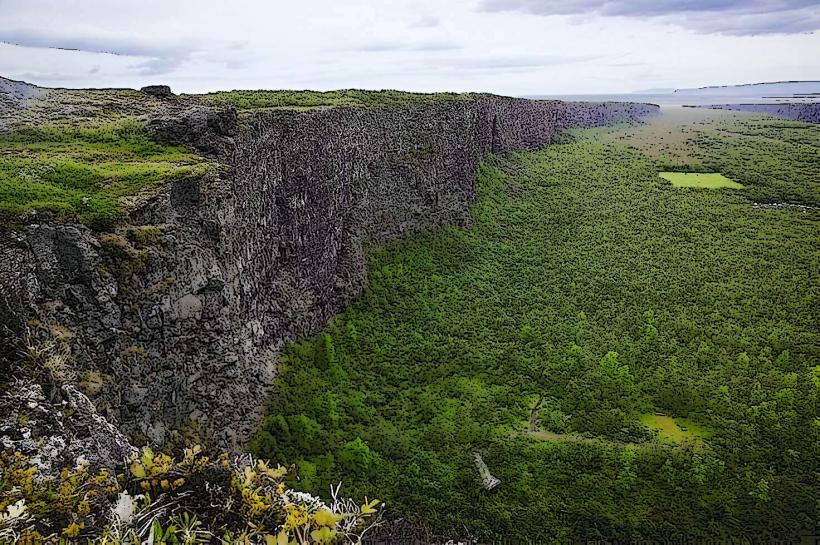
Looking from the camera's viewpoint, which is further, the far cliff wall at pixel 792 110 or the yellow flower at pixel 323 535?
the far cliff wall at pixel 792 110

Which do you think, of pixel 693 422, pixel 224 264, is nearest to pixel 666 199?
pixel 693 422

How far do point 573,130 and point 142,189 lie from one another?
63775 mm

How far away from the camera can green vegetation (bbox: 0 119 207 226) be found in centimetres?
1045

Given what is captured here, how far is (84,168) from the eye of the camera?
12375 mm

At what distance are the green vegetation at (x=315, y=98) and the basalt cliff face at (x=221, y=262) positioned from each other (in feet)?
3.96

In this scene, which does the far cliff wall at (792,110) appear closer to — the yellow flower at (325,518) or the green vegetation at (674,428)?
the green vegetation at (674,428)

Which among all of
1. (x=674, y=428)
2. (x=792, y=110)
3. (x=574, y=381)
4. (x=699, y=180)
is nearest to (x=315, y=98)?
(x=574, y=381)

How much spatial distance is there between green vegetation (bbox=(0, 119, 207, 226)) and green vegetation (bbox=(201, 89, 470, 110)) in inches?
204

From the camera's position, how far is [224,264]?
14.8 m

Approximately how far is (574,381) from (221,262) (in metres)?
13.3

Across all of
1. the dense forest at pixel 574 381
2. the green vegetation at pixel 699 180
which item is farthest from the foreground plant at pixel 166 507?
the green vegetation at pixel 699 180

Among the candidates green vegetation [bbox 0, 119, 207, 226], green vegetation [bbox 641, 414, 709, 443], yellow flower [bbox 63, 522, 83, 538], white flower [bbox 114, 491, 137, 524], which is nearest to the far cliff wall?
green vegetation [bbox 641, 414, 709, 443]

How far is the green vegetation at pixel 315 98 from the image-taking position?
71.6 ft

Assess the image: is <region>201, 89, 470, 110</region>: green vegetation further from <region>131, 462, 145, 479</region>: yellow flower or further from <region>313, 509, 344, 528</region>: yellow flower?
<region>313, 509, 344, 528</region>: yellow flower
